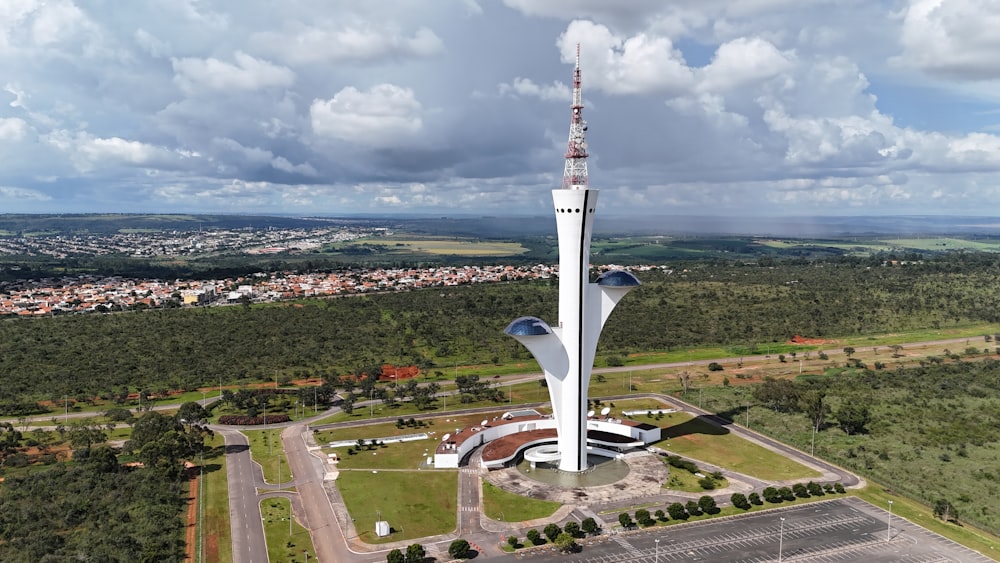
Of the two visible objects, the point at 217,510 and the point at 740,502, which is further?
the point at 740,502

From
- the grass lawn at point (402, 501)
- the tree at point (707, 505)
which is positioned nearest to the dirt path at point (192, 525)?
the grass lawn at point (402, 501)

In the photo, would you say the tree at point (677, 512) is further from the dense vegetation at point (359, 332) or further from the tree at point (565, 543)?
the dense vegetation at point (359, 332)

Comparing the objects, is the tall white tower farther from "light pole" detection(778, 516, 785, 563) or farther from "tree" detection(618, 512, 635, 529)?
"light pole" detection(778, 516, 785, 563)

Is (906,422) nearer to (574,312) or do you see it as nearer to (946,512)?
(946,512)

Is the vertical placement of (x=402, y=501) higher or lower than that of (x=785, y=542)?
higher

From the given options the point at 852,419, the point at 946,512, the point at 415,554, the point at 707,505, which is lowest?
the point at 946,512

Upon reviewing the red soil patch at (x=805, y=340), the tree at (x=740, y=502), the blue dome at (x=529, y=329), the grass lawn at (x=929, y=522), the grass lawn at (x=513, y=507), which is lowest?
the grass lawn at (x=929, y=522)

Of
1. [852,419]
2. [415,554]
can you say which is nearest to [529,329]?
[415,554]
